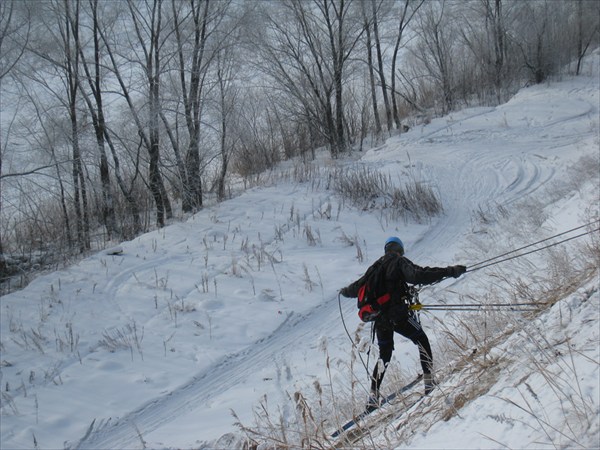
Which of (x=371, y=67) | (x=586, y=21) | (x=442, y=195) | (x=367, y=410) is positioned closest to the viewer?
(x=367, y=410)

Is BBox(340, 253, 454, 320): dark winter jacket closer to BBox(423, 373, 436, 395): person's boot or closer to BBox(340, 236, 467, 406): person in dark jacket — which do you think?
BBox(340, 236, 467, 406): person in dark jacket

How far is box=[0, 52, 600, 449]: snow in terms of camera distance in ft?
8.37

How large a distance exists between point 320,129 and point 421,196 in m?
8.18

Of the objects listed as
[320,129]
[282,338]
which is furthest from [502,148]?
[282,338]

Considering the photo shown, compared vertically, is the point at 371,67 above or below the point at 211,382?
above

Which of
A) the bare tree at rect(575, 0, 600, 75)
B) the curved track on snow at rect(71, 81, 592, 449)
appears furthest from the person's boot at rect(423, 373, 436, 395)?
the bare tree at rect(575, 0, 600, 75)

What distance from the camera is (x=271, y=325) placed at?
6609mm

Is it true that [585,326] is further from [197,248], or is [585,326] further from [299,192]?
[299,192]

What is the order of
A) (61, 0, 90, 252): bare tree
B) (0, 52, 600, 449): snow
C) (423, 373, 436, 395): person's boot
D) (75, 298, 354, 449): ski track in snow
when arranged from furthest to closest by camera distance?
(61, 0, 90, 252): bare tree
(75, 298, 354, 449): ski track in snow
(423, 373, 436, 395): person's boot
(0, 52, 600, 449): snow

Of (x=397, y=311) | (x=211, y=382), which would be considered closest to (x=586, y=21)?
(x=397, y=311)

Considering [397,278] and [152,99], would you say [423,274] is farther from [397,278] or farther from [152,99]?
[152,99]

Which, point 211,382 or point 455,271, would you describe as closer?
point 455,271

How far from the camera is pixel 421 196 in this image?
35.2 feet

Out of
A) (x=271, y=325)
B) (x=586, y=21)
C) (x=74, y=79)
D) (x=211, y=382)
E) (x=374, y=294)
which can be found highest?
(x=586, y=21)
